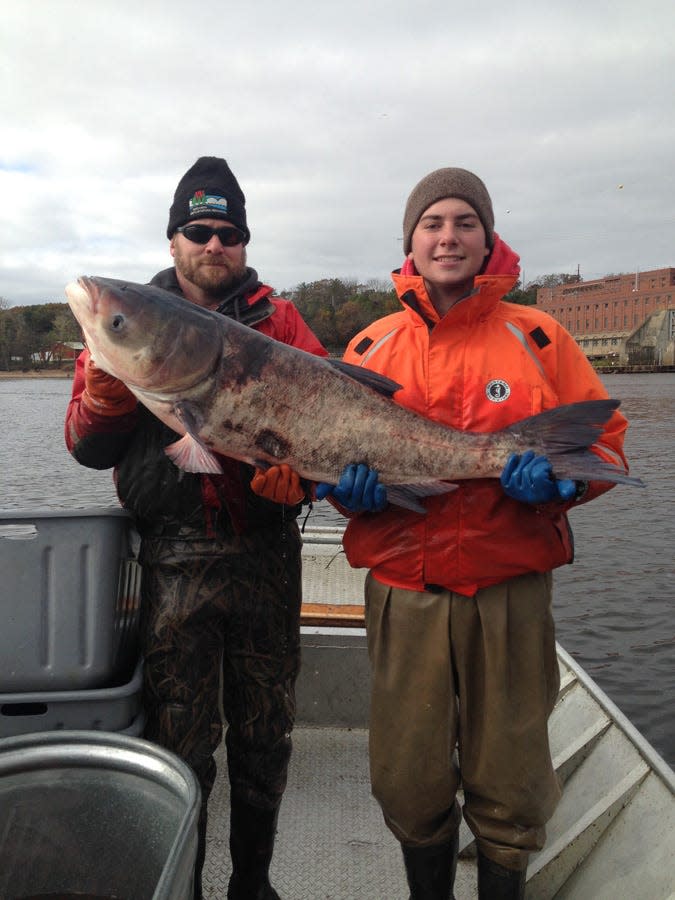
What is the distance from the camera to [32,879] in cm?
257

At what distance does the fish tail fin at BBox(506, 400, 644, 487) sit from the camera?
2.87 metres

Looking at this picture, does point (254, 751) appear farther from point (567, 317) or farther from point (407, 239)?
point (567, 317)

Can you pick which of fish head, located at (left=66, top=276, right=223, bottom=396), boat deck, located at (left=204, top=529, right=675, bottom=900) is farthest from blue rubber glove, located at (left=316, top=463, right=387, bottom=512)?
boat deck, located at (left=204, top=529, right=675, bottom=900)

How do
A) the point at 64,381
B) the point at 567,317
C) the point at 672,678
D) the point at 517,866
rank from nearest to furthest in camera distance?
the point at 517,866
the point at 672,678
the point at 64,381
the point at 567,317

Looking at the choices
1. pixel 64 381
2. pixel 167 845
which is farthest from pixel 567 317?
pixel 167 845

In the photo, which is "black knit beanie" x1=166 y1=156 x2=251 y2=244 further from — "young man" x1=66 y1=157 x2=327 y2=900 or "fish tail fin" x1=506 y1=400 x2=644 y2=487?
"fish tail fin" x1=506 y1=400 x2=644 y2=487

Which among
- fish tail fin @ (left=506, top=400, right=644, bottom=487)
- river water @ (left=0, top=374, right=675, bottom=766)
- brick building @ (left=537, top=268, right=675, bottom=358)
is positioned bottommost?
river water @ (left=0, top=374, right=675, bottom=766)

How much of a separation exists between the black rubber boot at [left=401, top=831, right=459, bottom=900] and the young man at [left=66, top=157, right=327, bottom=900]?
667 millimetres

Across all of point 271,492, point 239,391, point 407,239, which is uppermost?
point 407,239

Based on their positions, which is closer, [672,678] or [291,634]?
[291,634]

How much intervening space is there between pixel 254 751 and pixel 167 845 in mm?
899

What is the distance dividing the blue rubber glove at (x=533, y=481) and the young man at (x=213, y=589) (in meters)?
0.90

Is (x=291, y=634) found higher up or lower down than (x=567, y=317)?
lower down

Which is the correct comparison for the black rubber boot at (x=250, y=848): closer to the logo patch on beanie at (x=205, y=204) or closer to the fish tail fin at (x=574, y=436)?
the fish tail fin at (x=574, y=436)
